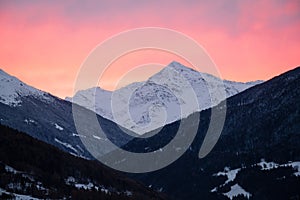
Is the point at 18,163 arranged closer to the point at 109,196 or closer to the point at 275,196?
the point at 109,196

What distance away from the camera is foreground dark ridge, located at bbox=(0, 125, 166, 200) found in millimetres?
99625

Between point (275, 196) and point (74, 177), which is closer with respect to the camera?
point (74, 177)

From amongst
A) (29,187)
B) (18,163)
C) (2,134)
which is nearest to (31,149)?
(2,134)

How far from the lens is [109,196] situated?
384ft

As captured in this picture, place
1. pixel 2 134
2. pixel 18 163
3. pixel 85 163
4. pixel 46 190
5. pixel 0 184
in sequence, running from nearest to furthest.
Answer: pixel 0 184 → pixel 46 190 → pixel 18 163 → pixel 2 134 → pixel 85 163

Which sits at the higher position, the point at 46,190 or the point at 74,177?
the point at 74,177

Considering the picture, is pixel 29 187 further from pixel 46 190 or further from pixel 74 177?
pixel 74 177

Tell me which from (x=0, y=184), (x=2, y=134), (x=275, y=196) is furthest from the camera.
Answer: (x=275, y=196)

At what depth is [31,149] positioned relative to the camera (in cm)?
13262

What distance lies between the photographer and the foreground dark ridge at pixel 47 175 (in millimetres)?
99625

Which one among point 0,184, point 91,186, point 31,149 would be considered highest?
point 31,149

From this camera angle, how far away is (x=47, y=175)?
11581 cm

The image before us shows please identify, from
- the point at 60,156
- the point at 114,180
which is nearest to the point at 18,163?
the point at 60,156

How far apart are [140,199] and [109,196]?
1591 centimetres
